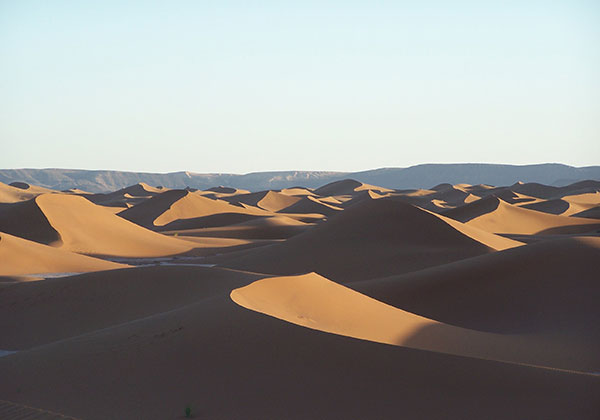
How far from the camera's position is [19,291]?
63.0ft

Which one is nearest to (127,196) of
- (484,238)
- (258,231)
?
(258,231)

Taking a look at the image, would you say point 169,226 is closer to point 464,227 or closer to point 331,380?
point 464,227

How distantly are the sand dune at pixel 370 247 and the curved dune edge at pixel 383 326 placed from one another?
1055 centimetres

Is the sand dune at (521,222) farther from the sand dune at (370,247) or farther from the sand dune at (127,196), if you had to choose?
the sand dune at (127,196)

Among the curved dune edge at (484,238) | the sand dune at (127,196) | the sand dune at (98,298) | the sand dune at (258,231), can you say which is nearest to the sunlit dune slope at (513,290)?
the sand dune at (98,298)

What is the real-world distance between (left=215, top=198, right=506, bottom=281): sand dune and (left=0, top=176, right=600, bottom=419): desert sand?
0.09 meters

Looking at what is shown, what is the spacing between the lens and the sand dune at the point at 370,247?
25688mm

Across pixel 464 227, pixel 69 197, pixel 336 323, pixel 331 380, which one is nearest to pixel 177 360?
pixel 331 380

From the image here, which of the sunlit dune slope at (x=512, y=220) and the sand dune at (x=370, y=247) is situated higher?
the sand dune at (x=370, y=247)

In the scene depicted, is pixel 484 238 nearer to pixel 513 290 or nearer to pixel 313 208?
pixel 513 290

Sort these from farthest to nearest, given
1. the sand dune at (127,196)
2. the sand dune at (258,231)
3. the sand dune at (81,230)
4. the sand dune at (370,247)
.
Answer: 1. the sand dune at (127,196)
2. the sand dune at (258,231)
3. the sand dune at (81,230)
4. the sand dune at (370,247)

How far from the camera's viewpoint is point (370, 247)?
2788cm

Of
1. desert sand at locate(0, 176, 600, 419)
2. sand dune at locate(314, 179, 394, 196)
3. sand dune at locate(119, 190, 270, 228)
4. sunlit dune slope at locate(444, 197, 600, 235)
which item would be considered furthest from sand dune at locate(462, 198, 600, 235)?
sand dune at locate(314, 179, 394, 196)

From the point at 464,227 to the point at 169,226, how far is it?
3225 centimetres
